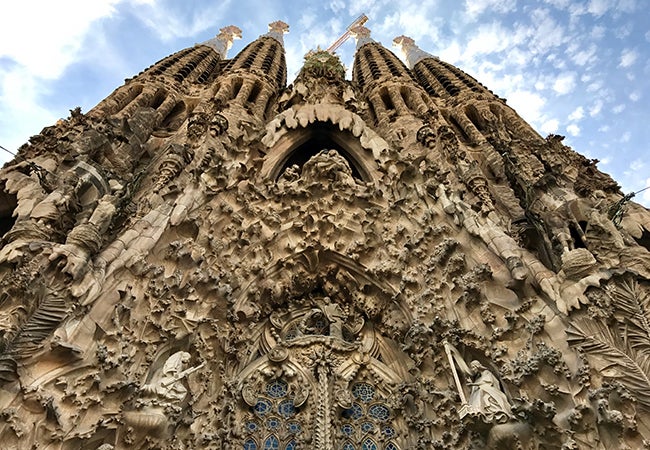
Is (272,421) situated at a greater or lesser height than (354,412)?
lesser

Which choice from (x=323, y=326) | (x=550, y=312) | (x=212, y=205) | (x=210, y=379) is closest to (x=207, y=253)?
(x=212, y=205)

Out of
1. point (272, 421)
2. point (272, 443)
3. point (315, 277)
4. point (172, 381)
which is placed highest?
point (315, 277)

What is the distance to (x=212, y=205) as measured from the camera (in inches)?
309

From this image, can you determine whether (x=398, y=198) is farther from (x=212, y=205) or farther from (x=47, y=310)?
(x=47, y=310)

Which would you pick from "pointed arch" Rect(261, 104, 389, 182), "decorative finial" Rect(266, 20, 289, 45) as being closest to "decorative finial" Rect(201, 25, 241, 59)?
"decorative finial" Rect(266, 20, 289, 45)

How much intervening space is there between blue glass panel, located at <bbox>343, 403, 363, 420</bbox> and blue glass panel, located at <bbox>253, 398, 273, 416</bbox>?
3.29 ft

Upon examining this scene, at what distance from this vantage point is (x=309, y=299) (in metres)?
8.70

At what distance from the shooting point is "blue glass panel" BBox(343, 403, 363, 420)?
22.4 feet

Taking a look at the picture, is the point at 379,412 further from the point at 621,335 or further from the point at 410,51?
the point at 410,51

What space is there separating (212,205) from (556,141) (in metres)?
9.25

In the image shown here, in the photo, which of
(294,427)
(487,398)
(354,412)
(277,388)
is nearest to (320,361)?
(277,388)

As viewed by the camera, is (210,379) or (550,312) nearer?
(550,312)

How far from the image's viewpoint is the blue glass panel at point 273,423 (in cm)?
662

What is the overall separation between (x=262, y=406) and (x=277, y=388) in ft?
Result: 1.21
